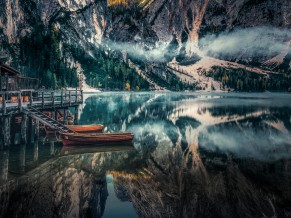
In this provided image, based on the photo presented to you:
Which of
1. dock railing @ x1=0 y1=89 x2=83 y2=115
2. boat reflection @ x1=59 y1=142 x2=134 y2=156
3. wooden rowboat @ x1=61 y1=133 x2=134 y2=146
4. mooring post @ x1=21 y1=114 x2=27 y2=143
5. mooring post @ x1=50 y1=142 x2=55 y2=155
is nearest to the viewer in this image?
dock railing @ x1=0 y1=89 x2=83 y2=115

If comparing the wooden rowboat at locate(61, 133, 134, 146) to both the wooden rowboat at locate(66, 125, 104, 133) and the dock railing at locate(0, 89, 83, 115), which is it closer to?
the wooden rowboat at locate(66, 125, 104, 133)

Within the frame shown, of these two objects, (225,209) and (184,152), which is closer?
(225,209)

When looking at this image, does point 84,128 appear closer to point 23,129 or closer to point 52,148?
point 52,148

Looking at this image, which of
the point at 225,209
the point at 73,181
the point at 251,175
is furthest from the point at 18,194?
the point at 251,175

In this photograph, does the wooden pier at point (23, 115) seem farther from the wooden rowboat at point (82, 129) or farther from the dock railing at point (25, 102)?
the wooden rowboat at point (82, 129)

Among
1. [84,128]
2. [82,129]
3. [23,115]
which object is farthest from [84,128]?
[23,115]

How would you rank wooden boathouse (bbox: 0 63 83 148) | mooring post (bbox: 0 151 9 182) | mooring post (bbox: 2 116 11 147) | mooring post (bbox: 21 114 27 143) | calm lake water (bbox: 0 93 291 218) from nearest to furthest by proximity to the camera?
calm lake water (bbox: 0 93 291 218)
mooring post (bbox: 0 151 9 182)
mooring post (bbox: 2 116 11 147)
wooden boathouse (bbox: 0 63 83 148)
mooring post (bbox: 21 114 27 143)

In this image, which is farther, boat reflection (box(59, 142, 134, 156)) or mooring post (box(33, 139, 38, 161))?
boat reflection (box(59, 142, 134, 156))

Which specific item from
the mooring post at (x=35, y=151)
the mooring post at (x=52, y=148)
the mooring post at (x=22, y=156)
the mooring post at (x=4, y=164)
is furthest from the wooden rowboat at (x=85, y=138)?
the mooring post at (x=4, y=164)

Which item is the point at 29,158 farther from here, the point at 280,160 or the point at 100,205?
the point at 280,160

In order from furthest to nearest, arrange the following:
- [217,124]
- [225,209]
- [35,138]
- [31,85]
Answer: [217,124] → [31,85] → [35,138] → [225,209]

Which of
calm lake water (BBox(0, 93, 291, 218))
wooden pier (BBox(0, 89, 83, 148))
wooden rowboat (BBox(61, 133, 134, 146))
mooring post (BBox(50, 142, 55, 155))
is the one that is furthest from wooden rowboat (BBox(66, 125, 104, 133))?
wooden rowboat (BBox(61, 133, 134, 146))

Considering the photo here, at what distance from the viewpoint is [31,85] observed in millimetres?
52062

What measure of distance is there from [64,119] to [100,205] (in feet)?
81.6
